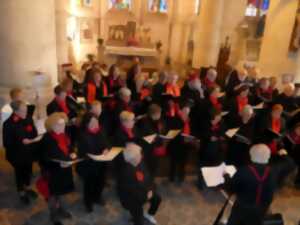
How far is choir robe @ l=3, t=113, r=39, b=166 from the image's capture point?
429cm

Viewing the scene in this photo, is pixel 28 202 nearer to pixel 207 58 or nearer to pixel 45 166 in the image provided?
pixel 45 166

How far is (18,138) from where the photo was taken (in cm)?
431

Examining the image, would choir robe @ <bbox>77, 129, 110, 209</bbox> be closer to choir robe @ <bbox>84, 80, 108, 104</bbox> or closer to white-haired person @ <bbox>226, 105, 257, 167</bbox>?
choir robe @ <bbox>84, 80, 108, 104</bbox>

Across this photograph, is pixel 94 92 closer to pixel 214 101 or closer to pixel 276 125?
pixel 214 101

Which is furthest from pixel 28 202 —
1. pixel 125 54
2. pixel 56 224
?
pixel 125 54


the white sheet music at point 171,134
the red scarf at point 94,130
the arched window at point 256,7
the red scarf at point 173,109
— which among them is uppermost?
the arched window at point 256,7

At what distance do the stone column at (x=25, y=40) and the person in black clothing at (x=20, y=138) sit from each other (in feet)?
11.2

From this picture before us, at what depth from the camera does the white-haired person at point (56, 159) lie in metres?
3.99

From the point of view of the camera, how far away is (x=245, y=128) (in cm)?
520

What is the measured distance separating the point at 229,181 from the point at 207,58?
357 inches

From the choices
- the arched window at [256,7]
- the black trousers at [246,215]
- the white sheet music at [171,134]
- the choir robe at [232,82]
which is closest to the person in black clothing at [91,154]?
the white sheet music at [171,134]

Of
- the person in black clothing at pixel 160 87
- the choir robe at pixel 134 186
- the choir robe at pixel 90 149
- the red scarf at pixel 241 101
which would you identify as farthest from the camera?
the person in black clothing at pixel 160 87

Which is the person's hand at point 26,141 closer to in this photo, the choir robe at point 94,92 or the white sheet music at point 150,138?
the white sheet music at point 150,138

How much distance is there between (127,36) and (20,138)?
11.1 metres
